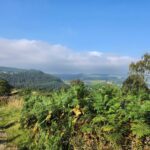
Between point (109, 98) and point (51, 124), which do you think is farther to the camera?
point (51, 124)

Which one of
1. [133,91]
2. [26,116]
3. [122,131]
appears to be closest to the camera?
[122,131]

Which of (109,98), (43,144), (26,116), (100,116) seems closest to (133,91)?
(109,98)

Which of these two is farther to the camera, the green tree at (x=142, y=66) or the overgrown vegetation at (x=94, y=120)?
the green tree at (x=142, y=66)

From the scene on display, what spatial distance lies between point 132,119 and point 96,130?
1.08 meters

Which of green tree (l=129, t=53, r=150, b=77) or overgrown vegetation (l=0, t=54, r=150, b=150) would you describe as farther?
green tree (l=129, t=53, r=150, b=77)

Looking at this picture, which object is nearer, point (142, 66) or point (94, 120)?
point (94, 120)

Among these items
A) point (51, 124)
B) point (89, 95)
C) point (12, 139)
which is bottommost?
point (12, 139)

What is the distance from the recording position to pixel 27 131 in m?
17.4

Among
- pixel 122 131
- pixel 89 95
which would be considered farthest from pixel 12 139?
pixel 122 131

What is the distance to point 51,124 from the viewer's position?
13.8m

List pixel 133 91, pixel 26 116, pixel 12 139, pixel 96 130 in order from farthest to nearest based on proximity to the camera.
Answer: pixel 26 116 → pixel 12 139 → pixel 133 91 → pixel 96 130

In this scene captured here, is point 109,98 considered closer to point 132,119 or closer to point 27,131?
point 132,119

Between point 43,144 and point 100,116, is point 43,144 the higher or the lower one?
the lower one

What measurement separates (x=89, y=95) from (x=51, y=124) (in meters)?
1.54
